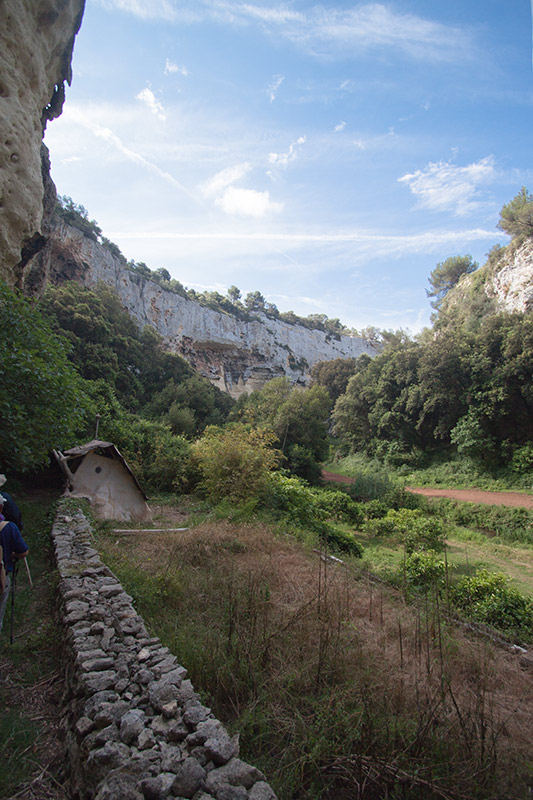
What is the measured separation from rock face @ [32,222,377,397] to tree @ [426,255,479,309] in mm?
18622

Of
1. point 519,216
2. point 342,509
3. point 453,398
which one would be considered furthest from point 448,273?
point 342,509

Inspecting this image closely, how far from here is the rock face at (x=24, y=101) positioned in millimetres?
8508

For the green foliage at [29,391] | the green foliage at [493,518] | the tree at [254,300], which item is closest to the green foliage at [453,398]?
the green foliage at [493,518]

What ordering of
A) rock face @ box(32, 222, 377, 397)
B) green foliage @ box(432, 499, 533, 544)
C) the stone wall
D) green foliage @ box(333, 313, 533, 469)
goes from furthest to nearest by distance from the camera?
rock face @ box(32, 222, 377, 397) < green foliage @ box(333, 313, 533, 469) < green foliage @ box(432, 499, 533, 544) < the stone wall

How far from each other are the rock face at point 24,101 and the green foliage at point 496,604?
13.8 meters

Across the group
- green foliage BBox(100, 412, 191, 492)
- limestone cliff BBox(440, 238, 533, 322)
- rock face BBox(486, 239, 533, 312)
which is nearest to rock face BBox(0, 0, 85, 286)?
green foliage BBox(100, 412, 191, 492)

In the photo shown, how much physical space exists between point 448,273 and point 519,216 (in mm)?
15325

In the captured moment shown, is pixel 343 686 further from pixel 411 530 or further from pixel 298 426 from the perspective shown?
pixel 298 426

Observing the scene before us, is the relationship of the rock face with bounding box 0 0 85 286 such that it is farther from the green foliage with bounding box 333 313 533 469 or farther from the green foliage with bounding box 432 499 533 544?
the green foliage with bounding box 333 313 533 469

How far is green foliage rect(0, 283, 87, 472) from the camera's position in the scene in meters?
6.15

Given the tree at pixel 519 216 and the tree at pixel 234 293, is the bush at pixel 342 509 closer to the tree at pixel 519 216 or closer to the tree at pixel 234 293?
the tree at pixel 519 216

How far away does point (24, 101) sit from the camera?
9250 millimetres

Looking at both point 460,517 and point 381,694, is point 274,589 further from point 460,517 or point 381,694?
point 460,517

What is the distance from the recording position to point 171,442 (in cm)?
1541
